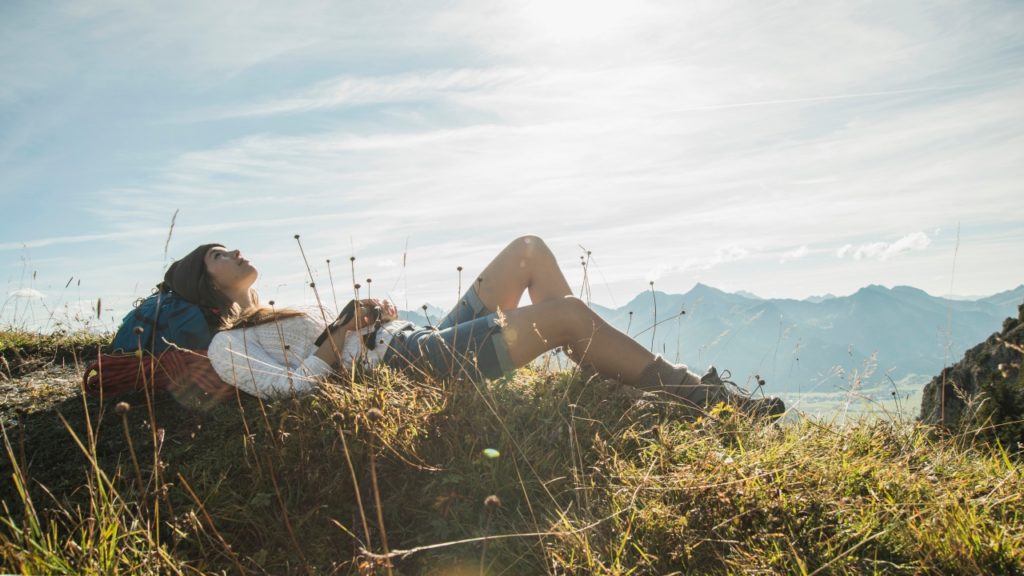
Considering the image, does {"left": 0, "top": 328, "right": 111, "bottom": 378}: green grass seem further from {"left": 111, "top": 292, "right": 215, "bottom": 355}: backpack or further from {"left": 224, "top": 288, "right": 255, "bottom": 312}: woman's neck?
{"left": 224, "top": 288, "right": 255, "bottom": 312}: woman's neck

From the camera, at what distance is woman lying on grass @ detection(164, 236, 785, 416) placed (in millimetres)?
3836

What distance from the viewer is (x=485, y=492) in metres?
2.99

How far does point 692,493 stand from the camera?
251 cm

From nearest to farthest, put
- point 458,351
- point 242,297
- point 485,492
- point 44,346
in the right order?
point 485,492, point 458,351, point 242,297, point 44,346

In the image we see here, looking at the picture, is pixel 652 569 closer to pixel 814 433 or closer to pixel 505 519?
pixel 505 519

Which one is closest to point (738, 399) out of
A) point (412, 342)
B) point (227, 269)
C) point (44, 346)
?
point (412, 342)

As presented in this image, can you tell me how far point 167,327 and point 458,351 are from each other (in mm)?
2295

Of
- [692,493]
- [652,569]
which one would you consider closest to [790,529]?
[692,493]

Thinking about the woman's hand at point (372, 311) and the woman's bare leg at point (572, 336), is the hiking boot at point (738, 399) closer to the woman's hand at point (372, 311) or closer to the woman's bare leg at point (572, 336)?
the woman's bare leg at point (572, 336)

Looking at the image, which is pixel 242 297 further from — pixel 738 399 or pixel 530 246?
pixel 738 399

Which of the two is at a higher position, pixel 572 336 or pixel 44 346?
pixel 44 346

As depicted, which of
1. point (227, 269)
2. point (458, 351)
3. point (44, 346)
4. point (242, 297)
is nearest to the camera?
point (458, 351)

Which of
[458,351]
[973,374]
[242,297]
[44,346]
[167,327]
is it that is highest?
[242,297]

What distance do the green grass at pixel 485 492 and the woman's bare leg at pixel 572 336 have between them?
35 centimetres
